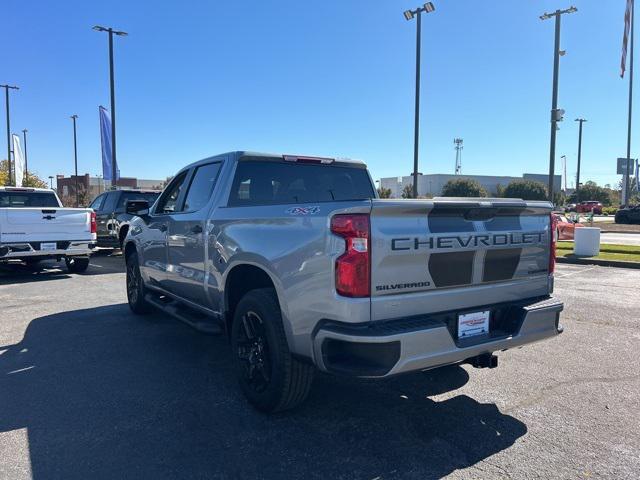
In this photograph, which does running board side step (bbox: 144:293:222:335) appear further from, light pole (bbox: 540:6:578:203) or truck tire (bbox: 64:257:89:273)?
light pole (bbox: 540:6:578:203)

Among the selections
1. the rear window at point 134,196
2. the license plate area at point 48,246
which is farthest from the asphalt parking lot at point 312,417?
the rear window at point 134,196

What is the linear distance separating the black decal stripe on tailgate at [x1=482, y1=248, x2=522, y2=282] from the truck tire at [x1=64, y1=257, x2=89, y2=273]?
9982 mm

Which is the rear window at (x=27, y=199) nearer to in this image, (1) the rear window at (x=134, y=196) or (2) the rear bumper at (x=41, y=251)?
(2) the rear bumper at (x=41, y=251)

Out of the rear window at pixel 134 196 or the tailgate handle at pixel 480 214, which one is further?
the rear window at pixel 134 196

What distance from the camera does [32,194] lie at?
1141 cm

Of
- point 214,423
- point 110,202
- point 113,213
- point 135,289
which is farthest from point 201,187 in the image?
point 110,202

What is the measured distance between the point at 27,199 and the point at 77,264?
1.82 m

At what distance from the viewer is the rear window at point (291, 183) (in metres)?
4.66

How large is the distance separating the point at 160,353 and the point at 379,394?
2414mm

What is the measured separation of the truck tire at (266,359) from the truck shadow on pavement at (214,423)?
18 cm

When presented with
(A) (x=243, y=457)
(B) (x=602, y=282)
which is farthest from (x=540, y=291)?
(B) (x=602, y=282)

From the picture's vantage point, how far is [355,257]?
2.91 m

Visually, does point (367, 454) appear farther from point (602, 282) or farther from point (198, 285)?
point (602, 282)

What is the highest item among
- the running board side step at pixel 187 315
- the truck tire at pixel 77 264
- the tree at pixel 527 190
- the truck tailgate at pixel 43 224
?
the tree at pixel 527 190
